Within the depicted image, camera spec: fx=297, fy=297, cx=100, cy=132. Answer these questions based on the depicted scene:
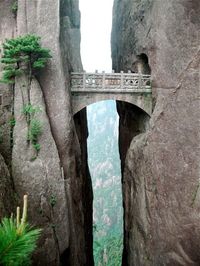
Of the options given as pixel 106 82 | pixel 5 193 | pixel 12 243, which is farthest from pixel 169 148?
pixel 12 243

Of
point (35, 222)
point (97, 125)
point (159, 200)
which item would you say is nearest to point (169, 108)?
point (159, 200)

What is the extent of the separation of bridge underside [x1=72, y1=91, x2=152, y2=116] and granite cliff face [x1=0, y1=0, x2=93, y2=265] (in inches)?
41.0

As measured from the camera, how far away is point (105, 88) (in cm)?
1360

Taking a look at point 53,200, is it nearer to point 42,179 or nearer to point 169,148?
point 42,179

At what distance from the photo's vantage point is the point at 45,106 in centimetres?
1210

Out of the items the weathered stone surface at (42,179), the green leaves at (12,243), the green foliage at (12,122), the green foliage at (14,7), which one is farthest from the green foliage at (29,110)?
the green leaves at (12,243)

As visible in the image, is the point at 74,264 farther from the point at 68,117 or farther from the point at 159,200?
the point at 68,117

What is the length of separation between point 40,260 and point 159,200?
5546 millimetres

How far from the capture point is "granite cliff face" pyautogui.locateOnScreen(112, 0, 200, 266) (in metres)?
11.7

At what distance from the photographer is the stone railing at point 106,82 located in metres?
13.5

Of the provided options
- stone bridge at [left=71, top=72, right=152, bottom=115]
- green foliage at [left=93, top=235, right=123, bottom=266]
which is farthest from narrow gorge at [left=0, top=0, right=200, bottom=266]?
green foliage at [left=93, top=235, right=123, bottom=266]

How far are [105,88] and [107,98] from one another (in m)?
0.47

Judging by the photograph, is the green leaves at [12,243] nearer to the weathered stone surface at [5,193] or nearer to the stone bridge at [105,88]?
the weathered stone surface at [5,193]

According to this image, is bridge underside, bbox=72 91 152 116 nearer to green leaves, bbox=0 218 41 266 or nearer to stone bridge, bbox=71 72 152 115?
stone bridge, bbox=71 72 152 115
